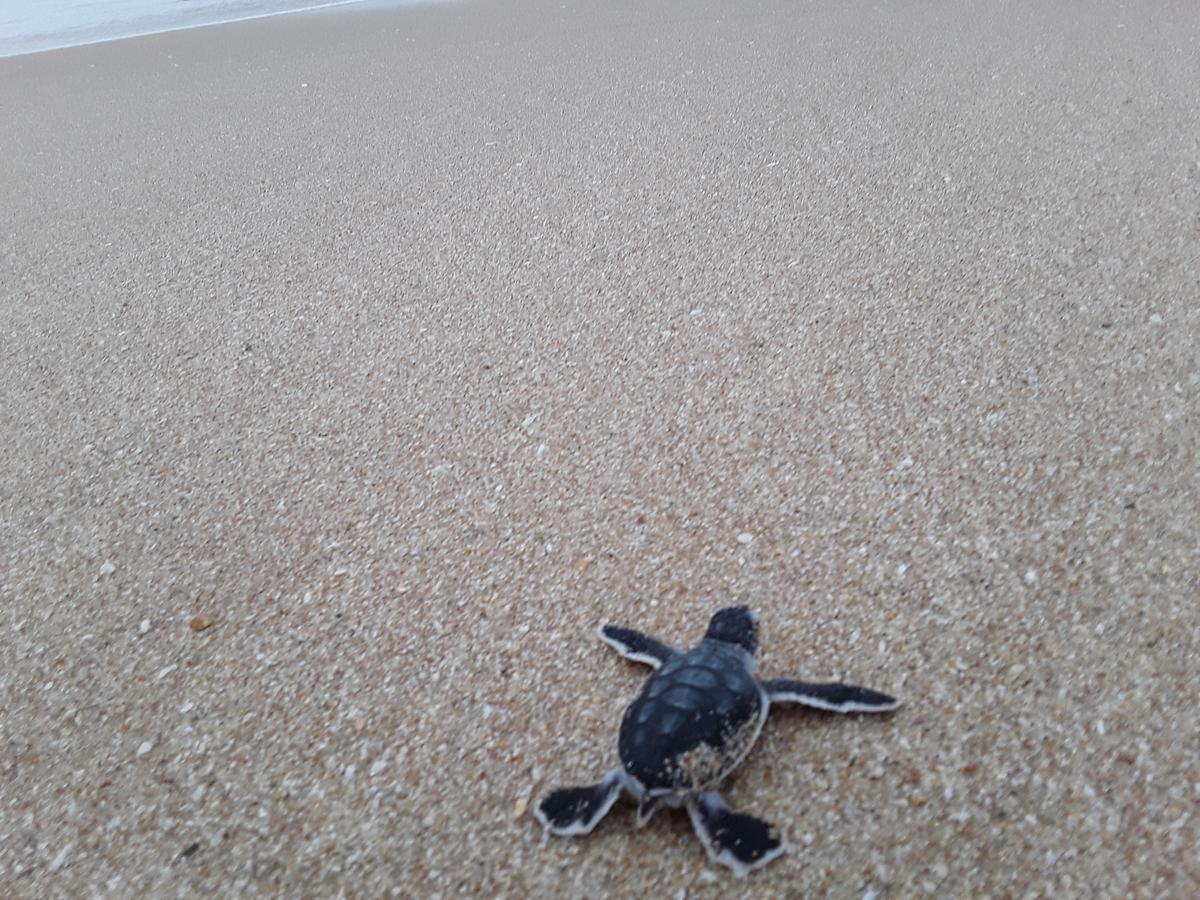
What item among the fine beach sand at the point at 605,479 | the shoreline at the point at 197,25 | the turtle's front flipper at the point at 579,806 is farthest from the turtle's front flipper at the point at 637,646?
the shoreline at the point at 197,25

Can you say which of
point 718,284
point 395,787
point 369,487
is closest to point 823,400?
point 718,284

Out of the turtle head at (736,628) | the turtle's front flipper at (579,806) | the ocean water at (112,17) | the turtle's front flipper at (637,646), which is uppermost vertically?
the ocean water at (112,17)

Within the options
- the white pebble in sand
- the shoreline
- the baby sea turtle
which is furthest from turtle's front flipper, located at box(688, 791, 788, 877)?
the shoreline

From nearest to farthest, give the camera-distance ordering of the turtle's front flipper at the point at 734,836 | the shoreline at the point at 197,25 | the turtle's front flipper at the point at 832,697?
the turtle's front flipper at the point at 734,836 → the turtle's front flipper at the point at 832,697 → the shoreline at the point at 197,25

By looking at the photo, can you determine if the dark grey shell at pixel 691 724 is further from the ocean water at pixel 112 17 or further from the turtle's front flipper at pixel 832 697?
the ocean water at pixel 112 17

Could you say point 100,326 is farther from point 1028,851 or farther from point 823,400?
point 1028,851

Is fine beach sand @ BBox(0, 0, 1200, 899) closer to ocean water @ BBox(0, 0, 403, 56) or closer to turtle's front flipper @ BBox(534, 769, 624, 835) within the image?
turtle's front flipper @ BBox(534, 769, 624, 835)
